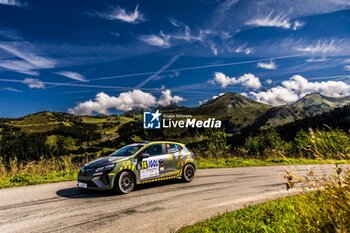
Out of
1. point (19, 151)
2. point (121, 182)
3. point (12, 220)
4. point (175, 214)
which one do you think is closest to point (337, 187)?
point (175, 214)

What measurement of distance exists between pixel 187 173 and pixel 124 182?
343 cm

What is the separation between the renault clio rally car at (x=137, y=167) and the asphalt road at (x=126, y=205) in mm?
407

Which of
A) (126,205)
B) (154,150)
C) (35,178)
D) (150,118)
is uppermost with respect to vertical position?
(150,118)

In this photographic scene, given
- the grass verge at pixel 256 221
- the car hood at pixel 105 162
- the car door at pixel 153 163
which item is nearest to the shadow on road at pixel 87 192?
the car door at pixel 153 163

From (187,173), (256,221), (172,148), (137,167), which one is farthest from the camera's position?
(187,173)

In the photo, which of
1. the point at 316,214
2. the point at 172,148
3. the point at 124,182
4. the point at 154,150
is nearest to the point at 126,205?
the point at 124,182

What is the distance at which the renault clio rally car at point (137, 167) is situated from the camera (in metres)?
10.8

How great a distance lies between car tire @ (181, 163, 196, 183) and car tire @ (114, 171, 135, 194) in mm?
2768

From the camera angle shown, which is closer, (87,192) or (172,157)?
(87,192)

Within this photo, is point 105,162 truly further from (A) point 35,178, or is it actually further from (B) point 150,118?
(B) point 150,118

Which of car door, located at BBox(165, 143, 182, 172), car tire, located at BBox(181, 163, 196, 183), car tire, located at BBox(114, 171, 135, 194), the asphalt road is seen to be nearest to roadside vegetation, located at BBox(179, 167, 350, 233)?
the asphalt road

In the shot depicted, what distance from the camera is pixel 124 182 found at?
11055 mm

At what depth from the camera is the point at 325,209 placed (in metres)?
4.17

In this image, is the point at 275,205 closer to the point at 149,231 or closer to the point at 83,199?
the point at 149,231
